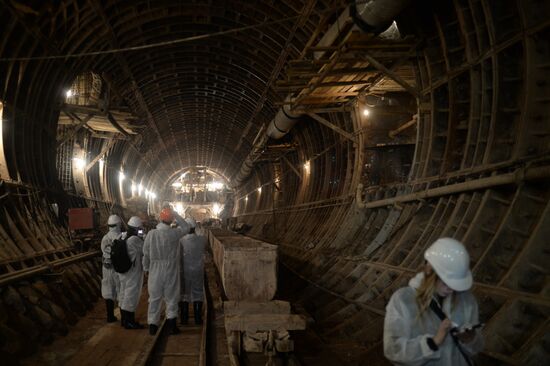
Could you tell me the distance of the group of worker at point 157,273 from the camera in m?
6.20

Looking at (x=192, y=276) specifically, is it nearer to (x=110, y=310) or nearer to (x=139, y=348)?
(x=110, y=310)

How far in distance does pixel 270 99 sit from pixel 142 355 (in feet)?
38.9

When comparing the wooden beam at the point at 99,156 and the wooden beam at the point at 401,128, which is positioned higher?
the wooden beam at the point at 99,156

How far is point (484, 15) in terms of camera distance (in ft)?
17.6

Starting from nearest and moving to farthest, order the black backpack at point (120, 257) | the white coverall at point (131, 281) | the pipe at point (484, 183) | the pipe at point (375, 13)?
the pipe at point (484, 183)
the pipe at point (375, 13)
the black backpack at point (120, 257)
the white coverall at point (131, 281)

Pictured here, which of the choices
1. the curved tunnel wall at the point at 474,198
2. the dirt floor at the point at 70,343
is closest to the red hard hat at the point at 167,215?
the dirt floor at the point at 70,343

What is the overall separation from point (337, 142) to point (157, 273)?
723 centimetres

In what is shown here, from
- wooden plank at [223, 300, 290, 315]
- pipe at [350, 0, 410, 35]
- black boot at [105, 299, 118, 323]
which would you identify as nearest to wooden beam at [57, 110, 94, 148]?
black boot at [105, 299, 118, 323]

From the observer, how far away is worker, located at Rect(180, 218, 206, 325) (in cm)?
697

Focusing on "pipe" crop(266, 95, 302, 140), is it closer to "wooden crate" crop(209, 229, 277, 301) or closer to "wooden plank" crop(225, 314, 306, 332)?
Answer: "wooden crate" crop(209, 229, 277, 301)

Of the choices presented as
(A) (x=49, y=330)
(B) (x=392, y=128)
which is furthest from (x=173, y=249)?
(B) (x=392, y=128)

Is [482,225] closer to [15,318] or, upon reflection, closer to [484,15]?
[484,15]

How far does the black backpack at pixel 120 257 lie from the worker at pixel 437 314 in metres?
5.08

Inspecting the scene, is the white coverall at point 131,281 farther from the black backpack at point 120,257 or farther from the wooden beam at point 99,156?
the wooden beam at point 99,156
